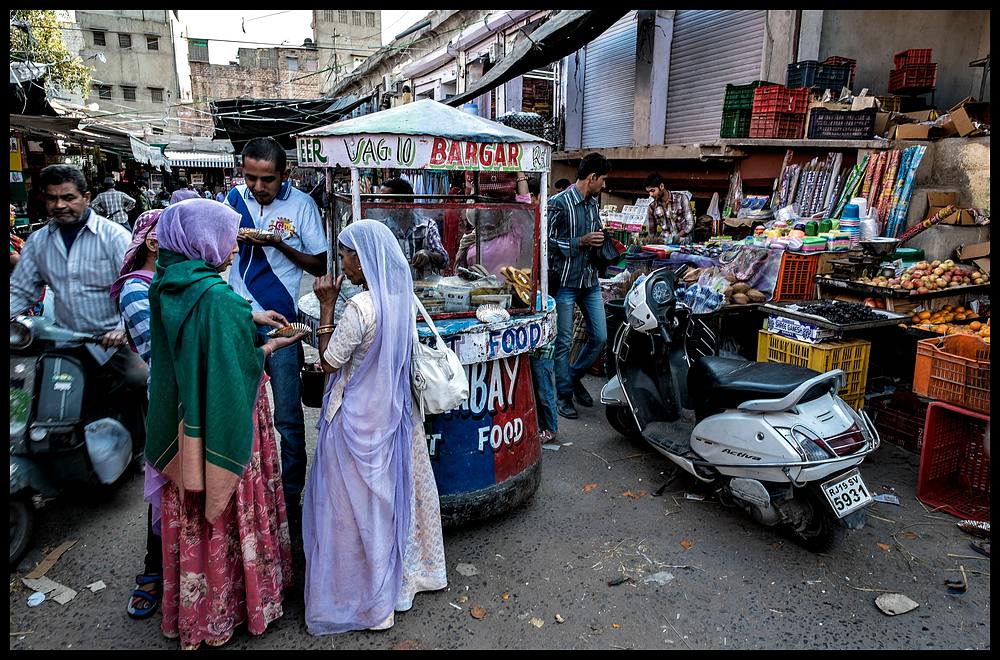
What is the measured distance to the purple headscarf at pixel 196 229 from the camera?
2.34 m

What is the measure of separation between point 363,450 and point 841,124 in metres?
6.70

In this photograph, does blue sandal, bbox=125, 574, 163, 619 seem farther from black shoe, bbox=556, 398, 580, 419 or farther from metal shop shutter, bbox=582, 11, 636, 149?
metal shop shutter, bbox=582, 11, 636, 149

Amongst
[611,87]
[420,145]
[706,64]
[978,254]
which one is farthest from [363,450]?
[611,87]

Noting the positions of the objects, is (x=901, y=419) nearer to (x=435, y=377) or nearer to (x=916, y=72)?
(x=435, y=377)

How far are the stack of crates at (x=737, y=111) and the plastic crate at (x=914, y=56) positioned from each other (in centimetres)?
189

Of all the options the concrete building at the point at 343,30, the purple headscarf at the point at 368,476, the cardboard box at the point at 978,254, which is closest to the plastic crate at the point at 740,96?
the cardboard box at the point at 978,254

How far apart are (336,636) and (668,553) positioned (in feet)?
5.55

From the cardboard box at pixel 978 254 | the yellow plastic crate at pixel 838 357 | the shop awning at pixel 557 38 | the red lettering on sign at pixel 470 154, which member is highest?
the shop awning at pixel 557 38

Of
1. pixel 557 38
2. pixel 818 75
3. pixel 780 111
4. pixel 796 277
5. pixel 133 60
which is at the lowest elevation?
pixel 796 277

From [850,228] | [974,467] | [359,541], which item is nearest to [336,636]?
[359,541]

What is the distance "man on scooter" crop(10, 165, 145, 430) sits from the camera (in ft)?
11.7

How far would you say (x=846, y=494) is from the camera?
3.12 m

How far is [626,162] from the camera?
10.6 m

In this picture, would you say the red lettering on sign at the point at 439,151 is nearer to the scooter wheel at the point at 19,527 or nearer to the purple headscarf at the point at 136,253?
the purple headscarf at the point at 136,253
